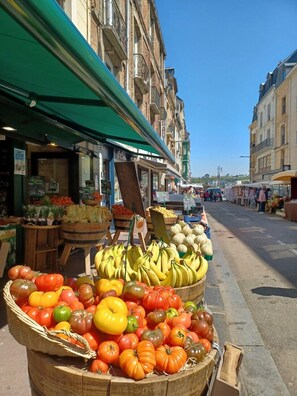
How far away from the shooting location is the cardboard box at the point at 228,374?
5.12ft

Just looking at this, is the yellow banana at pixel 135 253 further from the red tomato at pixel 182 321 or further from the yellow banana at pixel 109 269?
the red tomato at pixel 182 321

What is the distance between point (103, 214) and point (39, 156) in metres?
3.33

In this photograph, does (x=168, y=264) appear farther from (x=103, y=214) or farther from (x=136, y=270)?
(x=103, y=214)

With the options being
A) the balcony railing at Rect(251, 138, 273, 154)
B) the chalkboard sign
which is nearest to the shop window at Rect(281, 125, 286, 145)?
the balcony railing at Rect(251, 138, 273, 154)

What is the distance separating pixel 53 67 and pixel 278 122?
37.5 metres

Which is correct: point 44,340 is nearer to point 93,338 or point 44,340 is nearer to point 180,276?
point 93,338

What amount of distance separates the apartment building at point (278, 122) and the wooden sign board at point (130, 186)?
23084 millimetres

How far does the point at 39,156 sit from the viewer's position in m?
7.82

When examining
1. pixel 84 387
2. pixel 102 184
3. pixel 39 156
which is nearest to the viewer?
pixel 84 387

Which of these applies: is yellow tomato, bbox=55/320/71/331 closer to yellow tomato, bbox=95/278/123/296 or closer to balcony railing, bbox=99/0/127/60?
yellow tomato, bbox=95/278/123/296

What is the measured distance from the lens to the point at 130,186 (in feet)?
22.9

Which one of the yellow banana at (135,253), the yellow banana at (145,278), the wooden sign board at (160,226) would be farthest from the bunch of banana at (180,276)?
the wooden sign board at (160,226)

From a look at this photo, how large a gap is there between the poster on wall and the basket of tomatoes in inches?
161

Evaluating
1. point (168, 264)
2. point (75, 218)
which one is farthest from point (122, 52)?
point (168, 264)
